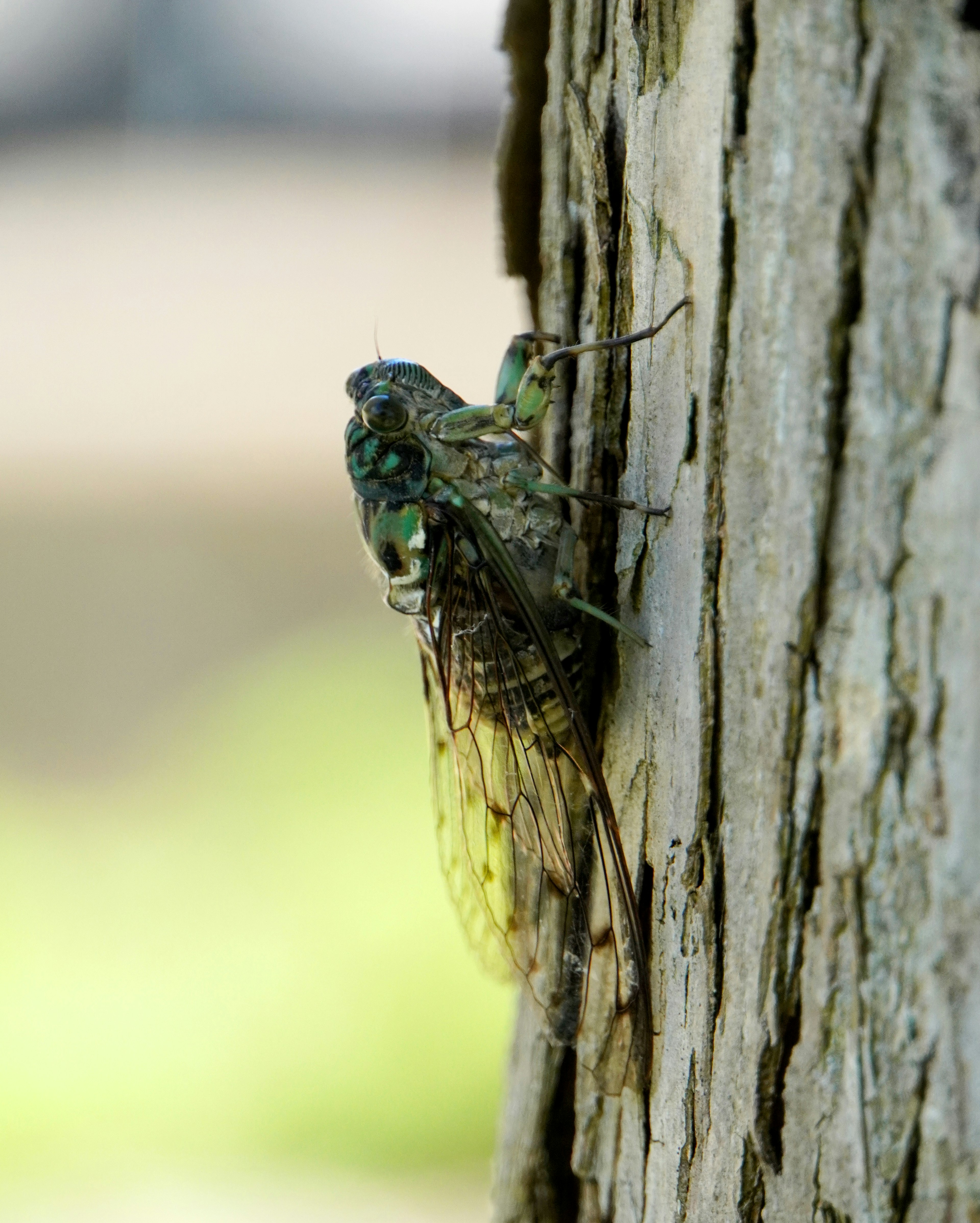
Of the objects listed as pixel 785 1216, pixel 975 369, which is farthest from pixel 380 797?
pixel 975 369

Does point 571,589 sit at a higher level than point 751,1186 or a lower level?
higher

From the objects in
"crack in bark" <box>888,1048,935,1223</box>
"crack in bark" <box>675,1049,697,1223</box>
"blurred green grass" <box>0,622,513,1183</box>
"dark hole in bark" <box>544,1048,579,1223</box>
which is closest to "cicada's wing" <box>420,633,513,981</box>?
"dark hole in bark" <box>544,1048,579,1223</box>

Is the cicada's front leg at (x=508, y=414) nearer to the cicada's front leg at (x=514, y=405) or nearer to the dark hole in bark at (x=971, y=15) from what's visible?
the cicada's front leg at (x=514, y=405)

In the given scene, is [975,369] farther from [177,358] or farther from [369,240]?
[369,240]

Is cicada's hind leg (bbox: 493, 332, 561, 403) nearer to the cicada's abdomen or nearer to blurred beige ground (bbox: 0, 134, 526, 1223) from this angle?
the cicada's abdomen

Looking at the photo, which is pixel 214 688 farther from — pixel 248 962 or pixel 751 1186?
pixel 751 1186

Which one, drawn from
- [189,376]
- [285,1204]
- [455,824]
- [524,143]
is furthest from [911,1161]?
[189,376]
